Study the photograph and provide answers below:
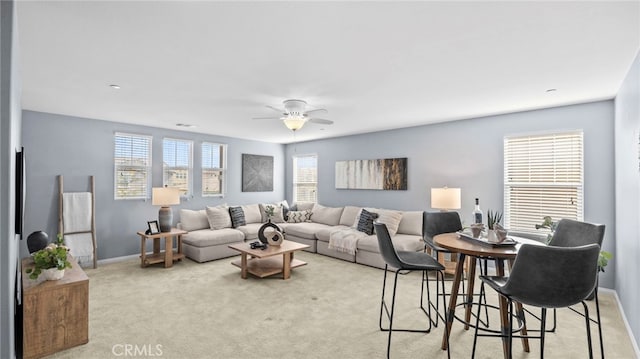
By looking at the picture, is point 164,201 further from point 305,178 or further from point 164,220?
point 305,178

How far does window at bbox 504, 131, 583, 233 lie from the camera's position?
4.01 metres

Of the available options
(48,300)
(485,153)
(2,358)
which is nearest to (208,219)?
(48,300)

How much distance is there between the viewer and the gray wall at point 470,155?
3797 mm

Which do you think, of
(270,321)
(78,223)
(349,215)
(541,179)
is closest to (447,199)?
(541,179)

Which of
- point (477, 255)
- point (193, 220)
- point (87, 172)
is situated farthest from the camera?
point (193, 220)

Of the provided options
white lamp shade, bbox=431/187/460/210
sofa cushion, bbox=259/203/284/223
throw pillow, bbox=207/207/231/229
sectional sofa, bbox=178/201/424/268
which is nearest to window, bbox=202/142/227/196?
sectional sofa, bbox=178/201/424/268

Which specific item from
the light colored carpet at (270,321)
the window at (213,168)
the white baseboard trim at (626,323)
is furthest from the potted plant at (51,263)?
the white baseboard trim at (626,323)

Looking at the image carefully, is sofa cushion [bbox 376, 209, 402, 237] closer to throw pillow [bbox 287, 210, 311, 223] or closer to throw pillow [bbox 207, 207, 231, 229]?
throw pillow [bbox 287, 210, 311, 223]

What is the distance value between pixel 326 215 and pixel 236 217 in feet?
6.20

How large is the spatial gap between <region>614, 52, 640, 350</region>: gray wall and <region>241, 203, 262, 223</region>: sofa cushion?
5753mm

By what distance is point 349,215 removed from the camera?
6.28m

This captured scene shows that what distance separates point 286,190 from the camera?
8109mm

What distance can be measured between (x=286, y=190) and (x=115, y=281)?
14.8ft

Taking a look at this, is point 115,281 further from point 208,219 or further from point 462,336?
point 462,336
